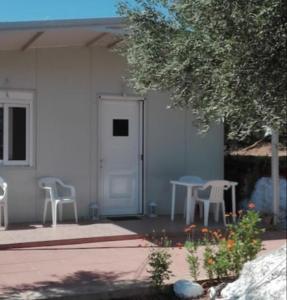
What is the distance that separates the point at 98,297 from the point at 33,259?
2.13 m

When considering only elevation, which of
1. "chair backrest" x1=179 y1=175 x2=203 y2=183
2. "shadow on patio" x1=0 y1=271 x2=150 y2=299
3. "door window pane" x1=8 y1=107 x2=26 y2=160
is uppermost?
"door window pane" x1=8 y1=107 x2=26 y2=160

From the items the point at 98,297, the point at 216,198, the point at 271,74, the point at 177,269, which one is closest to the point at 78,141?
the point at 216,198

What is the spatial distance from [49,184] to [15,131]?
113 cm

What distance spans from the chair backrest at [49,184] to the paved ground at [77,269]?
5.84 ft

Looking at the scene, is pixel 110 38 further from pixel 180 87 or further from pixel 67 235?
pixel 180 87

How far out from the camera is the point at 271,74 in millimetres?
4969

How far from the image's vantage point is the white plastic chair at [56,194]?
34.0ft

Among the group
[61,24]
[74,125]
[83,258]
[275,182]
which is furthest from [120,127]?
[83,258]

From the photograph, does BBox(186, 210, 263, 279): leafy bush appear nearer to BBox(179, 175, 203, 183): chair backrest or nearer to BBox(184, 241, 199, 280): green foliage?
BBox(184, 241, 199, 280): green foliage

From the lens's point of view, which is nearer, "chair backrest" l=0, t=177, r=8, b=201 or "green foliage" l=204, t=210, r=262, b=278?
"green foliage" l=204, t=210, r=262, b=278

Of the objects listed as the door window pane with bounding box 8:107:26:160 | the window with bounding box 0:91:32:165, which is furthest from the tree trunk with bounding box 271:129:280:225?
the door window pane with bounding box 8:107:26:160

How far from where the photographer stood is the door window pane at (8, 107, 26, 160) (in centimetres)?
1070

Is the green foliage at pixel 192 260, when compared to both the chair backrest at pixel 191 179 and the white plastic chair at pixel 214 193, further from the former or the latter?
the chair backrest at pixel 191 179

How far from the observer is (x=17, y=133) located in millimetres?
10758
